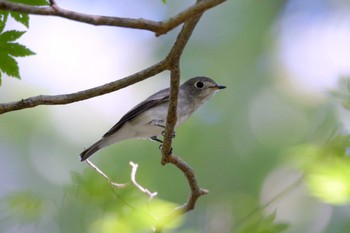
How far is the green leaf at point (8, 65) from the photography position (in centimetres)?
291

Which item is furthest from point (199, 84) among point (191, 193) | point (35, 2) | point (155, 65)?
point (35, 2)

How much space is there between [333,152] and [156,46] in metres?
8.17

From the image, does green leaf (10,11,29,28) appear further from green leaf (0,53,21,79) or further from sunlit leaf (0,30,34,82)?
green leaf (0,53,21,79)

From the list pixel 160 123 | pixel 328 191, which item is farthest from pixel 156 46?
pixel 328 191

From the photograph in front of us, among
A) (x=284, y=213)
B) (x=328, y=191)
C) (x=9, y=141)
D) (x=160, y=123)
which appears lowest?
(x=9, y=141)

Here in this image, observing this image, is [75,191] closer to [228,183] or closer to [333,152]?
[333,152]

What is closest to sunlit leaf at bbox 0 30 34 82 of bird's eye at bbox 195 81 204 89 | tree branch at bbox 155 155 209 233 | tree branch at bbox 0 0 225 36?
tree branch at bbox 0 0 225 36

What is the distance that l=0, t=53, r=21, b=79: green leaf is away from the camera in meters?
2.91

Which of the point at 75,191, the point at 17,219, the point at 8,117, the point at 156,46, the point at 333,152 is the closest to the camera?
the point at 333,152

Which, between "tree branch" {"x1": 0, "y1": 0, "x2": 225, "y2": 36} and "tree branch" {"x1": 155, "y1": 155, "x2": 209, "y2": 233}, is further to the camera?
"tree branch" {"x1": 155, "y1": 155, "x2": 209, "y2": 233}

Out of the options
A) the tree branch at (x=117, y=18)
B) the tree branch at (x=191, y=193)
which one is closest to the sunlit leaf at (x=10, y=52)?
the tree branch at (x=117, y=18)

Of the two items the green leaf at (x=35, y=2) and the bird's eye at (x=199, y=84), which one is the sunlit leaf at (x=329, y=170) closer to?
the green leaf at (x=35, y=2)

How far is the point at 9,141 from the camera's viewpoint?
1086 centimetres

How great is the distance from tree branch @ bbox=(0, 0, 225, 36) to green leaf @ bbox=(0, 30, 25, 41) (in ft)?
1.52
